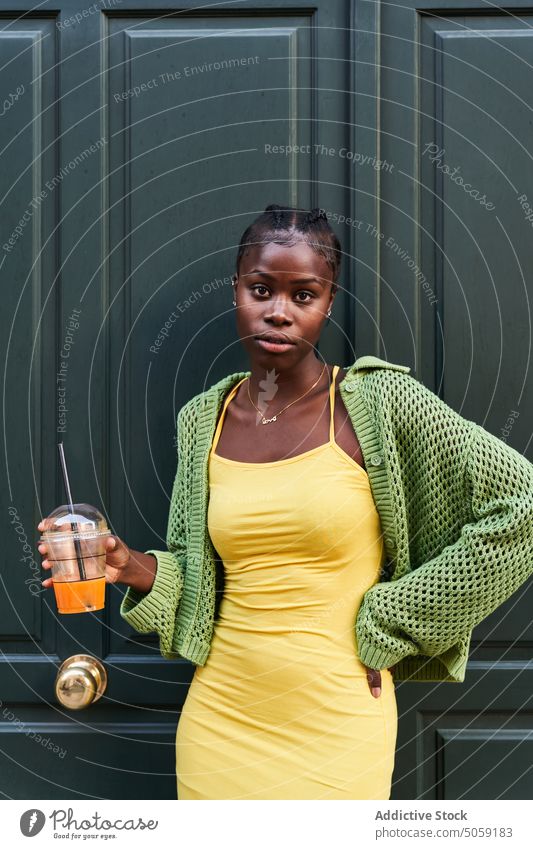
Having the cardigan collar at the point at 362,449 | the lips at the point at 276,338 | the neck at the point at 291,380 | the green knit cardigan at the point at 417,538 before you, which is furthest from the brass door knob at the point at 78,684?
the lips at the point at 276,338

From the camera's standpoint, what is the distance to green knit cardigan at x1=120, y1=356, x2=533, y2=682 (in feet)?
4.57

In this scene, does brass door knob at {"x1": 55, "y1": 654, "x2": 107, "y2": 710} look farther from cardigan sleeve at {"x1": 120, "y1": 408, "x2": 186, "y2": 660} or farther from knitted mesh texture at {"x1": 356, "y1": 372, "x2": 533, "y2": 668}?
knitted mesh texture at {"x1": 356, "y1": 372, "x2": 533, "y2": 668}

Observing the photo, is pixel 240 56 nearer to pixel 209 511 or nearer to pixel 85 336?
pixel 85 336

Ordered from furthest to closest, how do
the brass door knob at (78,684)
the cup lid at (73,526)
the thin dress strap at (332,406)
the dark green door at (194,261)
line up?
the dark green door at (194,261) → the brass door knob at (78,684) → the thin dress strap at (332,406) → the cup lid at (73,526)

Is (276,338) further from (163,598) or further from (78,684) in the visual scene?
(78,684)

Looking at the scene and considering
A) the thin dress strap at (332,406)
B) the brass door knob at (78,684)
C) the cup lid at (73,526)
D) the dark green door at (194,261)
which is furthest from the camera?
the dark green door at (194,261)

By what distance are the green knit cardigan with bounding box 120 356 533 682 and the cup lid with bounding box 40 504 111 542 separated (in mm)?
198

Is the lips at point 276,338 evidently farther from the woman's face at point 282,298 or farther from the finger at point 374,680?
the finger at point 374,680

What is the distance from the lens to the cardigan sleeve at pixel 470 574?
1382mm

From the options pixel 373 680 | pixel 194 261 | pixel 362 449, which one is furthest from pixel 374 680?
pixel 194 261

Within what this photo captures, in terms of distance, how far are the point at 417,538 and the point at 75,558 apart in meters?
0.57

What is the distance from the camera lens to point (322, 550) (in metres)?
1.42

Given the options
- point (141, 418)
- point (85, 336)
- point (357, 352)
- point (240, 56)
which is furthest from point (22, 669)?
point (240, 56)

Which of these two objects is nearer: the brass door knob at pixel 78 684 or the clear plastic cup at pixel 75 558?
the clear plastic cup at pixel 75 558
